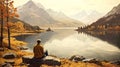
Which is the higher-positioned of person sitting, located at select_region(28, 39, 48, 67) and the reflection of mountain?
person sitting, located at select_region(28, 39, 48, 67)

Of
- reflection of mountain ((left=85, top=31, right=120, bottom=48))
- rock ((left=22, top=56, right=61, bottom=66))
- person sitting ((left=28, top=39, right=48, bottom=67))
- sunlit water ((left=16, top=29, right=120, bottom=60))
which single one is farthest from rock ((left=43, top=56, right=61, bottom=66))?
reflection of mountain ((left=85, top=31, right=120, bottom=48))

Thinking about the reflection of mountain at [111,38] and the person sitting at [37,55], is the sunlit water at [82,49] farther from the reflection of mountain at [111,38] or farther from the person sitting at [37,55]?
the person sitting at [37,55]

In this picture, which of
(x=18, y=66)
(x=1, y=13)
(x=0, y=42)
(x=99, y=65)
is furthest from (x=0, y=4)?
(x=99, y=65)

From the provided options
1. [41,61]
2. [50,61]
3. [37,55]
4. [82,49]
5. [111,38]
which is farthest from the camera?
[111,38]

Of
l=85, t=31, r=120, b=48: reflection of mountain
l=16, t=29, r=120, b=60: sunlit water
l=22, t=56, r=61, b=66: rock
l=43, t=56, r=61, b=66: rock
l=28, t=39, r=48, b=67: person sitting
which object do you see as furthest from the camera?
l=85, t=31, r=120, b=48: reflection of mountain

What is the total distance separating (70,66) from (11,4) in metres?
16.8

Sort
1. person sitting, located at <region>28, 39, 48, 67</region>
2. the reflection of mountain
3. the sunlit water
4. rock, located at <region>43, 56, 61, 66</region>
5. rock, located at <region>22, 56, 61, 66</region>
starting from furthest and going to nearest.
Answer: the reflection of mountain → the sunlit water → rock, located at <region>43, 56, 61, 66</region> → rock, located at <region>22, 56, 61, 66</region> → person sitting, located at <region>28, 39, 48, 67</region>

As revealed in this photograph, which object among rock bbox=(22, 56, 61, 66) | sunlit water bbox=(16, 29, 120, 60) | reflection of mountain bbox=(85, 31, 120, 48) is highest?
rock bbox=(22, 56, 61, 66)

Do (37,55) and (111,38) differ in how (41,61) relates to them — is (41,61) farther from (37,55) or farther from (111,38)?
(111,38)

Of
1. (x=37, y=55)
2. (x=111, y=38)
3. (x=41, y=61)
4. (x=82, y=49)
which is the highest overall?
(x=37, y=55)

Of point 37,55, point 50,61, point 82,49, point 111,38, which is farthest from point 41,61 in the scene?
point 111,38

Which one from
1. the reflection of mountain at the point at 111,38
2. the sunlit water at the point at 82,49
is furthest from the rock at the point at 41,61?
the reflection of mountain at the point at 111,38

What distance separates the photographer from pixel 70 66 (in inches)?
953

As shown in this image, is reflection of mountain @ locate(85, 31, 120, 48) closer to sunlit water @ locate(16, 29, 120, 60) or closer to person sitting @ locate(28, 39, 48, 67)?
sunlit water @ locate(16, 29, 120, 60)
